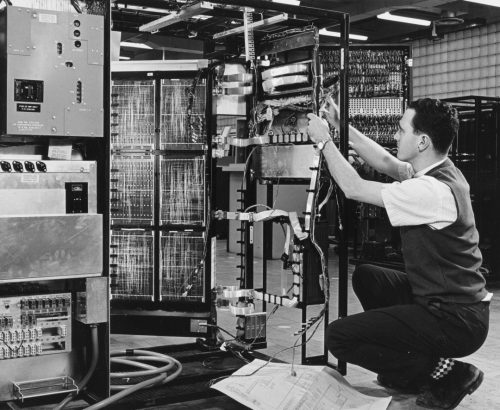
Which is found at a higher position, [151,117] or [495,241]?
[151,117]

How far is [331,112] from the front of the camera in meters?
3.62

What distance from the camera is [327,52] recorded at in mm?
4918

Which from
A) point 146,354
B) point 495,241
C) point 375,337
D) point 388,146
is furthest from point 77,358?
point 495,241

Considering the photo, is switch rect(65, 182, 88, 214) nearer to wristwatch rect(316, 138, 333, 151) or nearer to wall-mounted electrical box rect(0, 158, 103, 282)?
wall-mounted electrical box rect(0, 158, 103, 282)

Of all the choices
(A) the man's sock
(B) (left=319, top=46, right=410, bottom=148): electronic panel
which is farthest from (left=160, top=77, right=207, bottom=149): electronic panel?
(A) the man's sock

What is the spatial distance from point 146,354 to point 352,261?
5.08 metres

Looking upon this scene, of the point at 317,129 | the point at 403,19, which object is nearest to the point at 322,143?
the point at 317,129

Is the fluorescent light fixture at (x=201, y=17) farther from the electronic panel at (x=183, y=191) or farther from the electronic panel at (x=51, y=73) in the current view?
the electronic panel at (x=51, y=73)

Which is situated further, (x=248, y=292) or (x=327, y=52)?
(x=327, y=52)

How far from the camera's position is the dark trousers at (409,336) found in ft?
9.45

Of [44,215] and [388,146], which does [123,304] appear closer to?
[44,215]

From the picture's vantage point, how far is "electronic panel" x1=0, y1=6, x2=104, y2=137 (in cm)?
274

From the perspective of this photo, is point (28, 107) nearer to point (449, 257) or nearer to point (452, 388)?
point (449, 257)

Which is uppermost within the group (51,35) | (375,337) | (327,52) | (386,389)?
(327,52)
